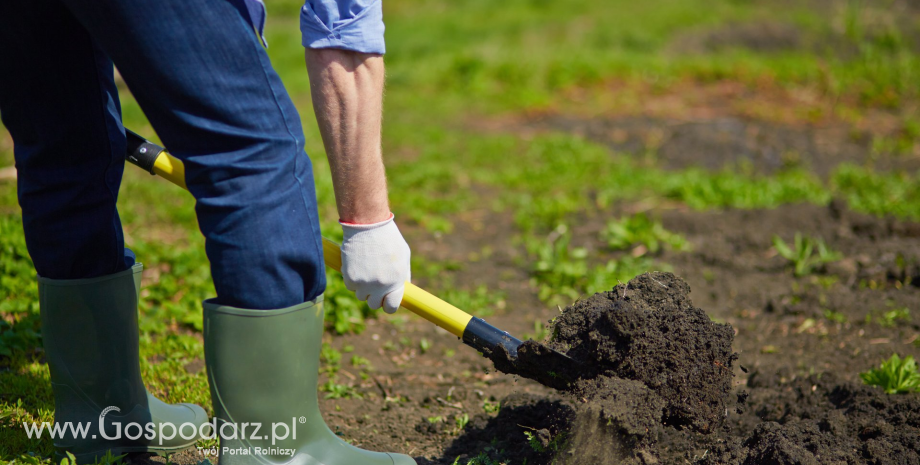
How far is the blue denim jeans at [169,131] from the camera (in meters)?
1.29

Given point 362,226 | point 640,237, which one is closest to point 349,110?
point 362,226

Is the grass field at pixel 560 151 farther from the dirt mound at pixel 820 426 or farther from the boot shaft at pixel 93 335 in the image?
the dirt mound at pixel 820 426

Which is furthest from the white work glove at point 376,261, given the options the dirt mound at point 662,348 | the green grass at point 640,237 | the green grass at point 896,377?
the green grass at point 640,237

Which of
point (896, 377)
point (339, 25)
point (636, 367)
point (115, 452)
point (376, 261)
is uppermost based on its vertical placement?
point (339, 25)

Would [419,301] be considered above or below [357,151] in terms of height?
below

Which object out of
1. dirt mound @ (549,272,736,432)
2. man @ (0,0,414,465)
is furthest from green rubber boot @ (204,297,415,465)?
dirt mound @ (549,272,736,432)

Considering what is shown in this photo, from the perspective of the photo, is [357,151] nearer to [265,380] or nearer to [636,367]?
[265,380]

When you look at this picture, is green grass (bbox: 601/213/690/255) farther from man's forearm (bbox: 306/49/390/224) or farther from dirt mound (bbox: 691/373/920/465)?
man's forearm (bbox: 306/49/390/224)

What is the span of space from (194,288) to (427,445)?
1.51 meters

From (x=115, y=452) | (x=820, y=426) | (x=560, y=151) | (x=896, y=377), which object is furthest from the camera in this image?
(x=560, y=151)

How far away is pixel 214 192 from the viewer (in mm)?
1377

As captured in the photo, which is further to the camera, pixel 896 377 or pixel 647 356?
pixel 896 377

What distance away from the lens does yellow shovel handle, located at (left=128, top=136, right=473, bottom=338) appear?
181 cm

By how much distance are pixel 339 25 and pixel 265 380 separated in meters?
0.77
